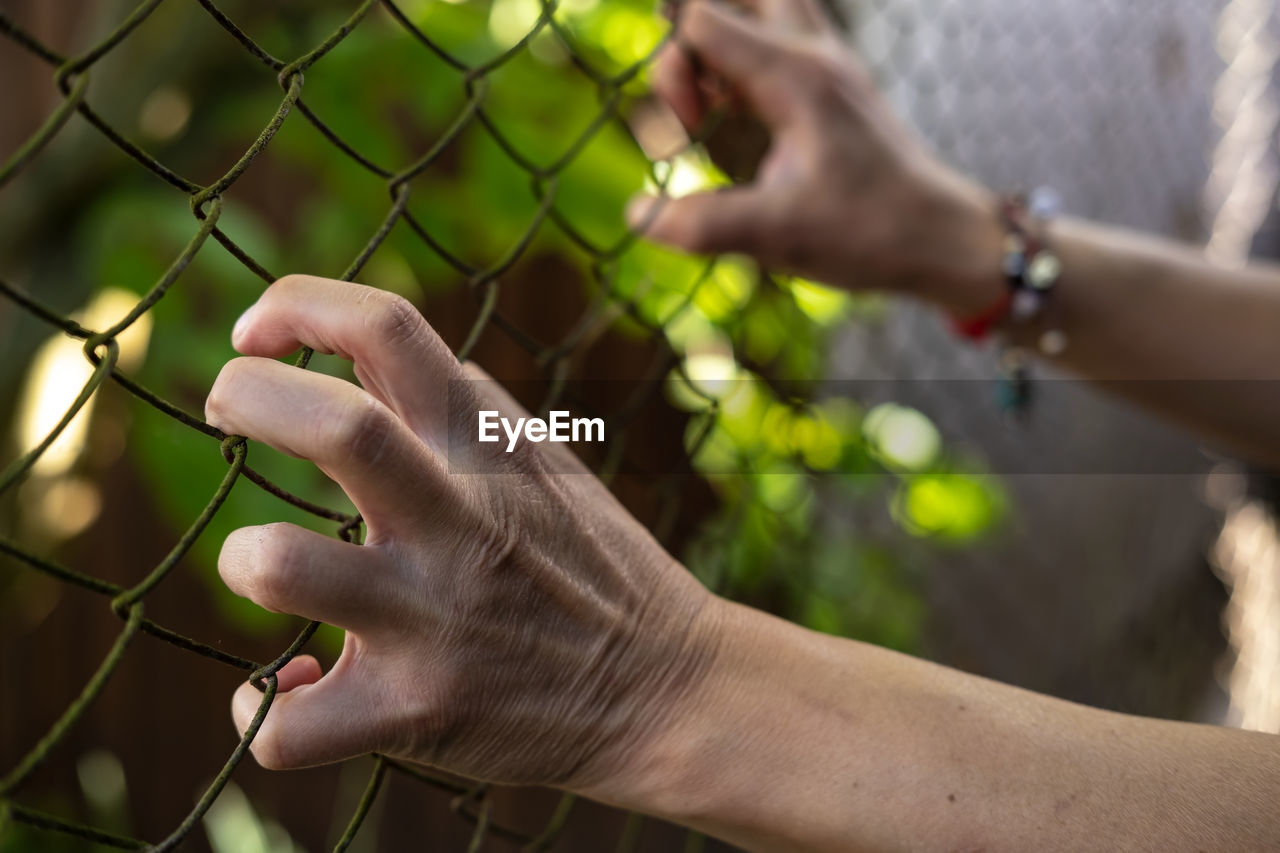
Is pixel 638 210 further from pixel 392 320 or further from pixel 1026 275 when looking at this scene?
pixel 392 320

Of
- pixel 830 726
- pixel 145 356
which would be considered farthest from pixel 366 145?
pixel 830 726

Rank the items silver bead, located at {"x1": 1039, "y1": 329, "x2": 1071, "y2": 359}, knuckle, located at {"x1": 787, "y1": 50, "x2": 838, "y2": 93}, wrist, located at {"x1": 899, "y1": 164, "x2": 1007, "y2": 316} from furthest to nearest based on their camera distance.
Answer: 1. silver bead, located at {"x1": 1039, "y1": 329, "x2": 1071, "y2": 359}
2. wrist, located at {"x1": 899, "y1": 164, "x2": 1007, "y2": 316}
3. knuckle, located at {"x1": 787, "y1": 50, "x2": 838, "y2": 93}

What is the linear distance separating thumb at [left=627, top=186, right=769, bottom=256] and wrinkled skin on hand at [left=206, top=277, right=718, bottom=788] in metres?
0.56

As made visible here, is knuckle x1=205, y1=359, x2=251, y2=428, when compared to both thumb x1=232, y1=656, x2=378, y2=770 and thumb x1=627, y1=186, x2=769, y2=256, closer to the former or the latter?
thumb x1=232, y1=656, x2=378, y2=770

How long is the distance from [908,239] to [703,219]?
300 mm

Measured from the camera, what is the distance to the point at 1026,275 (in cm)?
126

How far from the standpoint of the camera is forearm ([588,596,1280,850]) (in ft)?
1.69

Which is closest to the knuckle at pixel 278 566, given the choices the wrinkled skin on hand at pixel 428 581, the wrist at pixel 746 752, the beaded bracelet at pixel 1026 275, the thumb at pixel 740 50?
the wrinkled skin on hand at pixel 428 581

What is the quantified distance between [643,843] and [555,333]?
3.92 feet

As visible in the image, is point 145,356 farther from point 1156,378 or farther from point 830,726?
point 1156,378

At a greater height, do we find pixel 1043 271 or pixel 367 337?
pixel 1043 271

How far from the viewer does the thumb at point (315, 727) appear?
0.44 metres

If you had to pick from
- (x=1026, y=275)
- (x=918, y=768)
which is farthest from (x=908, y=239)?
(x=918, y=768)

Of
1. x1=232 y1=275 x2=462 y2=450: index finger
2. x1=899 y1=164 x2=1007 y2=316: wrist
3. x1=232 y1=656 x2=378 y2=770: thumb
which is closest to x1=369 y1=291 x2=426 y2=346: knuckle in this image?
x1=232 y1=275 x2=462 y2=450: index finger
